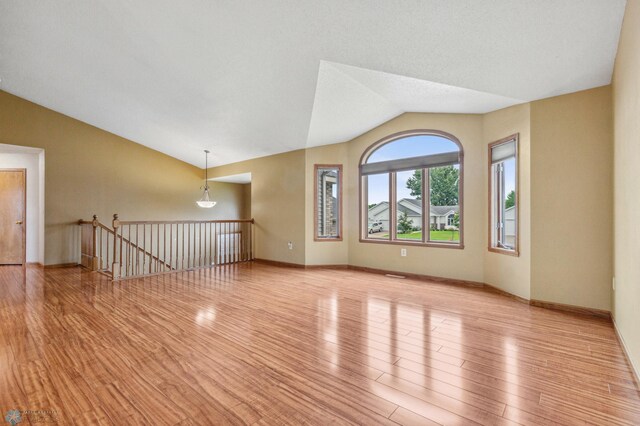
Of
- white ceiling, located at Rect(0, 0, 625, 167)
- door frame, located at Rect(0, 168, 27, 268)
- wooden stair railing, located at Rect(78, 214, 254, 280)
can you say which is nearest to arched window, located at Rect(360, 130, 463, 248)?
white ceiling, located at Rect(0, 0, 625, 167)

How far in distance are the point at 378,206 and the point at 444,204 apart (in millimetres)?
1235

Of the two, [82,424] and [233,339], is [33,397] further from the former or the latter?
[233,339]

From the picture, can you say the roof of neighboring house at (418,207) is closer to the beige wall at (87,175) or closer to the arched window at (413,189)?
the arched window at (413,189)

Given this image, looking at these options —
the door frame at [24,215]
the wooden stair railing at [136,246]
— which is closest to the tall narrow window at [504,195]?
the wooden stair railing at [136,246]

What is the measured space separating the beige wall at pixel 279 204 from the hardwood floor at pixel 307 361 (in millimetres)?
2485

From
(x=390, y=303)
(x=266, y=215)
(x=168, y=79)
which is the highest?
(x=168, y=79)

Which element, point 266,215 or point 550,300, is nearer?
point 550,300

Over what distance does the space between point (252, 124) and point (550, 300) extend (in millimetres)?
5098

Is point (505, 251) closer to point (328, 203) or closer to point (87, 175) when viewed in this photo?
point (328, 203)

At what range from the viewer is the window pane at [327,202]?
617cm

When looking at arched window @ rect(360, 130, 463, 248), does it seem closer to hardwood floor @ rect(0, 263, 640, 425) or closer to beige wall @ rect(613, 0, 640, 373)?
hardwood floor @ rect(0, 263, 640, 425)

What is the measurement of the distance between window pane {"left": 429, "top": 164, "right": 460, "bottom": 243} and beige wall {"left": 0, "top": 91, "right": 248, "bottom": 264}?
253 inches

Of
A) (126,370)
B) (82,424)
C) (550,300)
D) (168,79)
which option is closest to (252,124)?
(168,79)

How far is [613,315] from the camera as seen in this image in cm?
299
